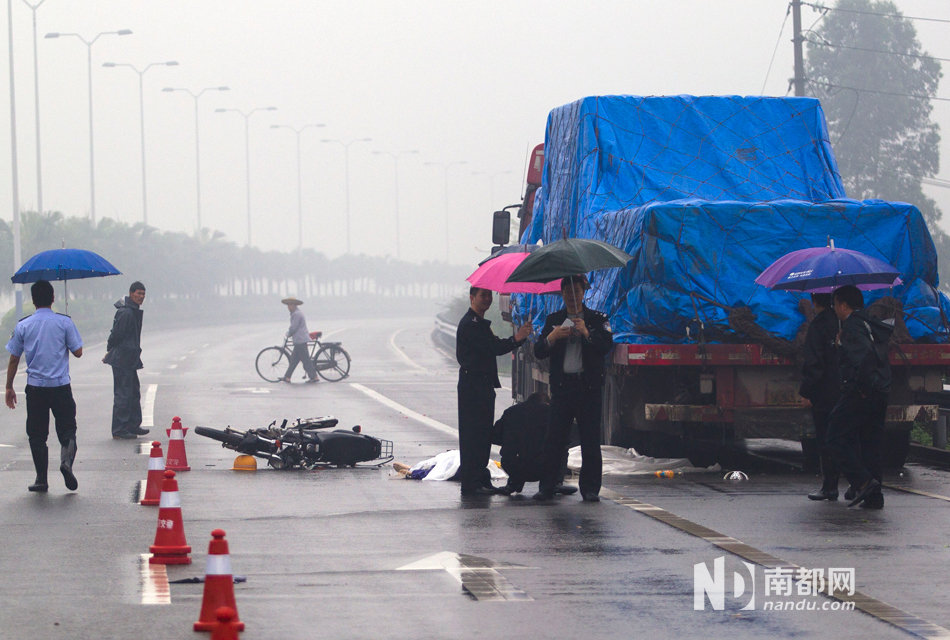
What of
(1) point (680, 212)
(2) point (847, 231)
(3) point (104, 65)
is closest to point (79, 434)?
(1) point (680, 212)

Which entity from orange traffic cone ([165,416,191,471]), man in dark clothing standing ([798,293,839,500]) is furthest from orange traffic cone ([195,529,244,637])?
orange traffic cone ([165,416,191,471])

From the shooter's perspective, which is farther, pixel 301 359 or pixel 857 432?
pixel 301 359

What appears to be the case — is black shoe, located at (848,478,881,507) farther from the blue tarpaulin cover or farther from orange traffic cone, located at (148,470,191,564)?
orange traffic cone, located at (148,470,191,564)

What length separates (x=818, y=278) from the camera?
11.0m

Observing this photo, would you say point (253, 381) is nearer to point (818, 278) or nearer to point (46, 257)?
point (46, 257)

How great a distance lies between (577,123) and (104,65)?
56508mm

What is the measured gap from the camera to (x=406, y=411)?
22.3 metres

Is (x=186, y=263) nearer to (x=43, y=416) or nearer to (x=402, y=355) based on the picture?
(x=402, y=355)

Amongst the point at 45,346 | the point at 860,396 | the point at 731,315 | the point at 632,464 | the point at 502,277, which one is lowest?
the point at 632,464

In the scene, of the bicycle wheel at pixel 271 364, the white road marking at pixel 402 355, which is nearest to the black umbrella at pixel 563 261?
the bicycle wheel at pixel 271 364

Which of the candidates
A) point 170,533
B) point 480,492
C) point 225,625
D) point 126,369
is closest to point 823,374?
point 480,492

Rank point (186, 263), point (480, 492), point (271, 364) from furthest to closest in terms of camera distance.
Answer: point (186, 263)
point (271, 364)
point (480, 492)

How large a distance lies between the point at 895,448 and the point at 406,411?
33.5 ft

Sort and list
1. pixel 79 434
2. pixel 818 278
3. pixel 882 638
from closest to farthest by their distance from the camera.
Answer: pixel 882 638, pixel 818 278, pixel 79 434
